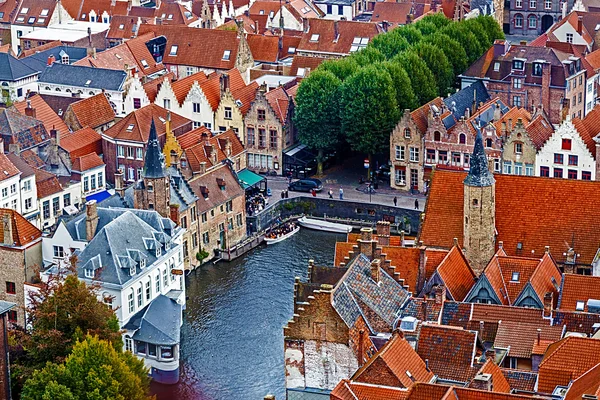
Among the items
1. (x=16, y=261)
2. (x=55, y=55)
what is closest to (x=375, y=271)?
(x=16, y=261)

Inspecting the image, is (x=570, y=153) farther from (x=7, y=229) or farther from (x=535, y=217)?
(x=7, y=229)

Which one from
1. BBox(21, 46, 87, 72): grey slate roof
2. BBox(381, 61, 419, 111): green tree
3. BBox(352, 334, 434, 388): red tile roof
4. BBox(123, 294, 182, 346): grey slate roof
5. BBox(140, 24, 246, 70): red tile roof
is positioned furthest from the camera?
BBox(140, 24, 246, 70): red tile roof

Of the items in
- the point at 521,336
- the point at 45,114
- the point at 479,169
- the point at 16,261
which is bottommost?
the point at 521,336

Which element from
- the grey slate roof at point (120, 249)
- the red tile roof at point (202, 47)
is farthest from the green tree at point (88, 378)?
the red tile roof at point (202, 47)

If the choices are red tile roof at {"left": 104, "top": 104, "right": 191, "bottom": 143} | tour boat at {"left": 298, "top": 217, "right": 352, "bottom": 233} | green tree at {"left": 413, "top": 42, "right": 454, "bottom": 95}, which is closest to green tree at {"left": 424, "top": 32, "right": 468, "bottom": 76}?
green tree at {"left": 413, "top": 42, "right": 454, "bottom": 95}

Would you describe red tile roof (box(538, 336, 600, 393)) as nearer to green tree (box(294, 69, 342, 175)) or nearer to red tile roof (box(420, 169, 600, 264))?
red tile roof (box(420, 169, 600, 264))
